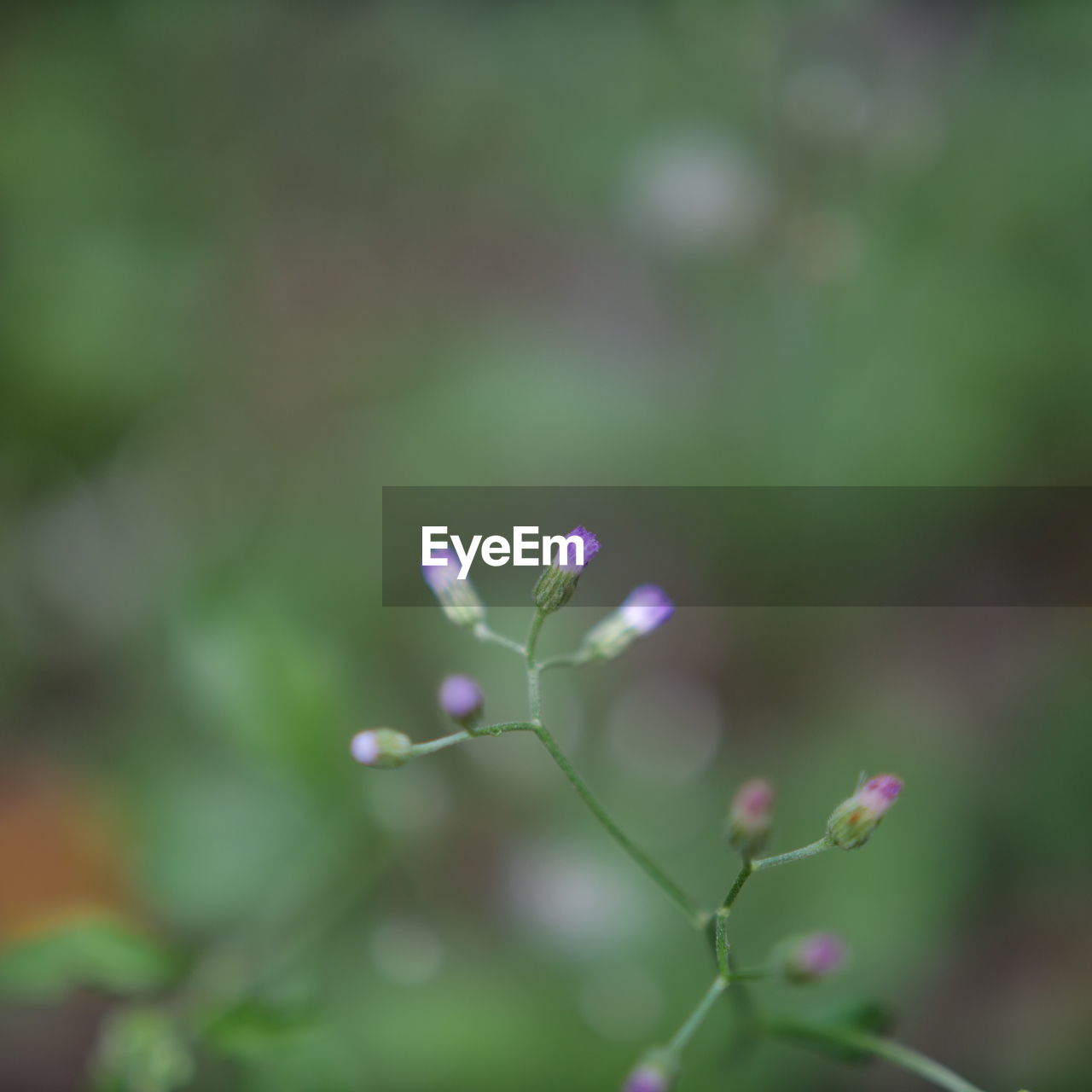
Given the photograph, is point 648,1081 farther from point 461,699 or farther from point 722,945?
point 461,699

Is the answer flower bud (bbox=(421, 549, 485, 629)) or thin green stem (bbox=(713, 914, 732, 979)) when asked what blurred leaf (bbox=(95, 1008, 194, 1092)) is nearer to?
flower bud (bbox=(421, 549, 485, 629))

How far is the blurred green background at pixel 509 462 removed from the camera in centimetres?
351

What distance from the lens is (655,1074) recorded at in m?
2.01

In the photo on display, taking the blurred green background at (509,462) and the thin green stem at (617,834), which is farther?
the blurred green background at (509,462)

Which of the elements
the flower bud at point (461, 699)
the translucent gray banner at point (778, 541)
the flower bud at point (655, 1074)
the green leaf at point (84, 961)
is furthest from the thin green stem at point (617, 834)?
the translucent gray banner at point (778, 541)

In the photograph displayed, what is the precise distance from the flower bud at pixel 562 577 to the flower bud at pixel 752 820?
53 centimetres

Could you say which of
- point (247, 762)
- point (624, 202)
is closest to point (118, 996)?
point (247, 762)

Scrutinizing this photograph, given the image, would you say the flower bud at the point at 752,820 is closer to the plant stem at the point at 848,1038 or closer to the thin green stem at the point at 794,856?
the thin green stem at the point at 794,856

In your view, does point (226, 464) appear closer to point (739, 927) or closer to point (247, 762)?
point (247, 762)

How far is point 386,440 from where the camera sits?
15.1ft

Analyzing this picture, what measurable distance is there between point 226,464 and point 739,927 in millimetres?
2799

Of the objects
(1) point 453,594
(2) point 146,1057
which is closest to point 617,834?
(1) point 453,594

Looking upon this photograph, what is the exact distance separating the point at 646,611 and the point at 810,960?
77cm

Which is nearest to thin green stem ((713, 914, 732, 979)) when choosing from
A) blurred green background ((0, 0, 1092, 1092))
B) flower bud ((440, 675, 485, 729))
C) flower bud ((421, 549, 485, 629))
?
flower bud ((440, 675, 485, 729))
